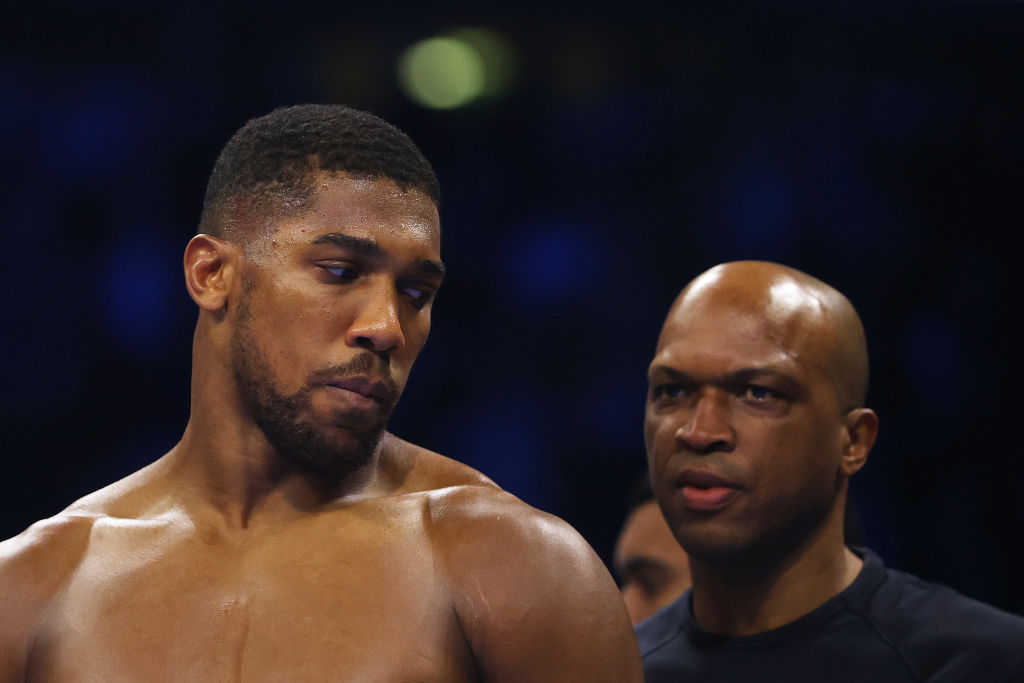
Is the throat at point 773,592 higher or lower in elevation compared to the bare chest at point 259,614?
lower

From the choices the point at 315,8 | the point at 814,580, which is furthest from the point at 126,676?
the point at 315,8

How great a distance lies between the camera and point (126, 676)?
1.41 m

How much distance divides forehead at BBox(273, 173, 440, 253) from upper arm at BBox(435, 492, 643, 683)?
14.7 inches

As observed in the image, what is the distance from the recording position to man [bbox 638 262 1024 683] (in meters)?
1.84

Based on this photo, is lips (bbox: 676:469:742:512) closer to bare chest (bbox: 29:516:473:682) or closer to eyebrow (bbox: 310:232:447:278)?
bare chest (bbox: 29:516:473:682)

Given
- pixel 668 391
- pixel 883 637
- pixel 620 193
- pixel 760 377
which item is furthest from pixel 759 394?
pixel 620 193

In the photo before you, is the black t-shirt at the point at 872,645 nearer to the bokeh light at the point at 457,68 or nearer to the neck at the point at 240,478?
the neck at the point at 240,478

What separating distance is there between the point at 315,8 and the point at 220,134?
0.48 m

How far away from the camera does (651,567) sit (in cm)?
270

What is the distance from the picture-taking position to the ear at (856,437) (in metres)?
1.97

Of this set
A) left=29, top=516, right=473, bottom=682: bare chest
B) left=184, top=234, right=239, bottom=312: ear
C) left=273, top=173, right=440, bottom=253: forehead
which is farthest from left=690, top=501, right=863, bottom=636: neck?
left=184, top=234, right=239, bottom=312: ear

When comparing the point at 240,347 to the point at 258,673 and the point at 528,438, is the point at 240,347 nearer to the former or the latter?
the point at 258,673

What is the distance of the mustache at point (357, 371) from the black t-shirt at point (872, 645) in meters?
0.77

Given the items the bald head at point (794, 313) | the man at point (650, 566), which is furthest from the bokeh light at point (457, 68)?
the bald head at point (794, 313)
